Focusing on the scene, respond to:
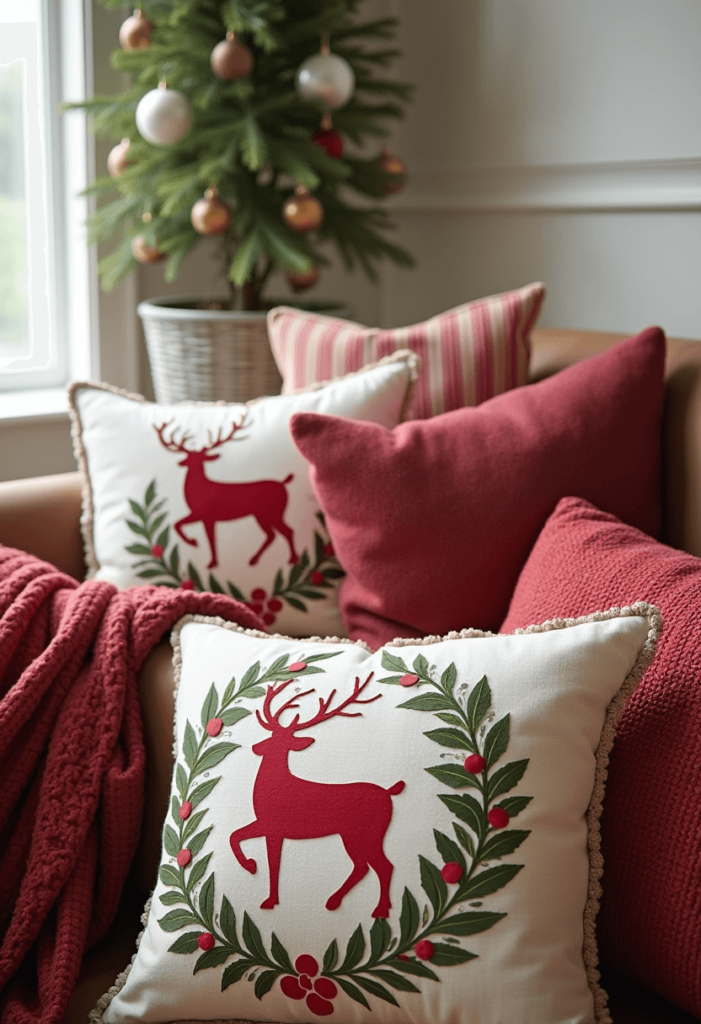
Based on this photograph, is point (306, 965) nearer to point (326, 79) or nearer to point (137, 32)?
point (326, 79)

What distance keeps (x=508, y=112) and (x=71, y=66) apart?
0.85 m

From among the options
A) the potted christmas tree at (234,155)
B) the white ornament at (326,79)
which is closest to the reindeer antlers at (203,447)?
the potted christmas tree at (234,155)

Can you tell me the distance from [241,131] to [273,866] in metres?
1.21

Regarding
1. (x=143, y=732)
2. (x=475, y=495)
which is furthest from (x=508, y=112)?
(x=143, y=732)

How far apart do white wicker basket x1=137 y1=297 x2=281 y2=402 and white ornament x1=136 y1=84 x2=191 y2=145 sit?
0.28 m

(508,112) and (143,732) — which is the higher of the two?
(508,112)

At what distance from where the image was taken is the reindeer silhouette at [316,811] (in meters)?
0.67

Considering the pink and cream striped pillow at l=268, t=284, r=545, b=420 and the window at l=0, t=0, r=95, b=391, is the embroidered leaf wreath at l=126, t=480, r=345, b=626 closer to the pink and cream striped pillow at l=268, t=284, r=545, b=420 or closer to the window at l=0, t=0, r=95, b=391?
the pink and cream striped pillow at l=268, t=284, r=545, b=420

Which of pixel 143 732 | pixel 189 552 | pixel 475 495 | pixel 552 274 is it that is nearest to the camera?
pixel 143 732

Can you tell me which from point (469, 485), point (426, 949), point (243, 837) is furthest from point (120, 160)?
point (426, 949)

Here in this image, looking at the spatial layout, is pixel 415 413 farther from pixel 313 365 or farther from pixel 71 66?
pixel 71 66

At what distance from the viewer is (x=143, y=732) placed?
91cm

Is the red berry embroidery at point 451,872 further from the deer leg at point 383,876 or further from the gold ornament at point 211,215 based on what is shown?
the gold ornament at point 211,215

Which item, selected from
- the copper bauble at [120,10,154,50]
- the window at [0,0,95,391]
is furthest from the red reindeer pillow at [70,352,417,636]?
the window at [0,0,95,391]
